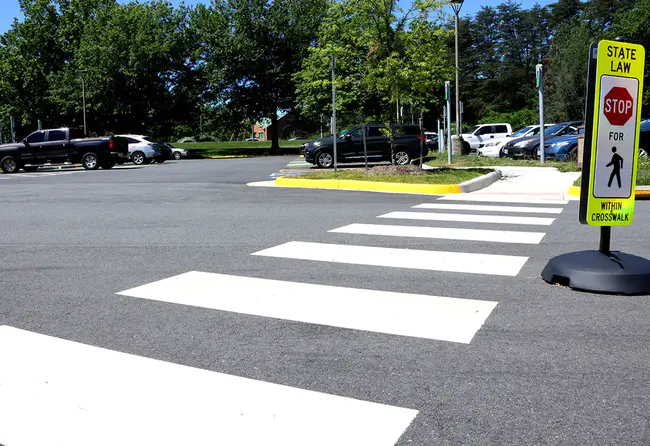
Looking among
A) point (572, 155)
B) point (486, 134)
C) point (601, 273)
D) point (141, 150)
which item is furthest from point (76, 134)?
point (601, 273)

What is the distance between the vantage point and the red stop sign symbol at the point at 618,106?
4.71 m

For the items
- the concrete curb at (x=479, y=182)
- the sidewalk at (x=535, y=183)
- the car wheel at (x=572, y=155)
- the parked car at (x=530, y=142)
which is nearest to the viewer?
the sidewalk at (x=535, y=183)

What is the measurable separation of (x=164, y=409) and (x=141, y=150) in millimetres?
31814

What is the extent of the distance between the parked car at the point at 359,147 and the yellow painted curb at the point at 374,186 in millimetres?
8232

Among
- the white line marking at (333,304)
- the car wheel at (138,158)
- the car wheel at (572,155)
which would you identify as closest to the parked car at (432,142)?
the car wheel at (138,158)

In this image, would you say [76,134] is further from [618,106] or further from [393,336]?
[393,336]

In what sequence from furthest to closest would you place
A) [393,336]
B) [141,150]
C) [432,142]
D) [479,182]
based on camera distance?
[432,142], [141,150], [479,182], [393,336]

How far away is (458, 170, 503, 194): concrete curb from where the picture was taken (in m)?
13.1

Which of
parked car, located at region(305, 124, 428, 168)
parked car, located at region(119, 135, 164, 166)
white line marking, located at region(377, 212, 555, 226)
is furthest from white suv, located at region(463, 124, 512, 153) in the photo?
white line marking, located at region(377, 212, 555, 226)

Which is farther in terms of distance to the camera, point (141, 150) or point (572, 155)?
point (141, 150)

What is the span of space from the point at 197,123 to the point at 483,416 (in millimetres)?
51645

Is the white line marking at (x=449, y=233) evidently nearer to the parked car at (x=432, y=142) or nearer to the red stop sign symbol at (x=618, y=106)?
the red stop sign symbol at (x=618, y=106)

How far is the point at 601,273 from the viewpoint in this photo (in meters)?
4.81

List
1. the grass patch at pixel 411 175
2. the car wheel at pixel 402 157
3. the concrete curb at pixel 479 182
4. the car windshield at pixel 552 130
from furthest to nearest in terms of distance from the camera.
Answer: the car windshield at pixel 552 130, the car wheel at pixel 402 157, the grass patch at pixel 411 175, the concrete curb at pixel 479 182
